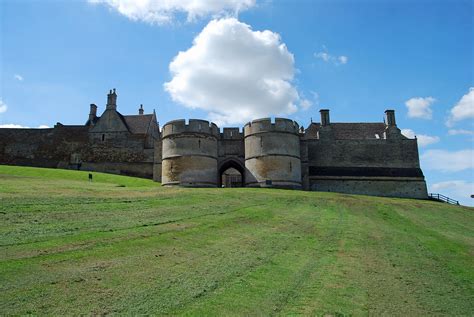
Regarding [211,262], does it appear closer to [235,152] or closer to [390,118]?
[235,152]

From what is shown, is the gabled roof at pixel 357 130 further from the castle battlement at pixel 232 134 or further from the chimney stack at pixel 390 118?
the castle battlement at pixel 232 134

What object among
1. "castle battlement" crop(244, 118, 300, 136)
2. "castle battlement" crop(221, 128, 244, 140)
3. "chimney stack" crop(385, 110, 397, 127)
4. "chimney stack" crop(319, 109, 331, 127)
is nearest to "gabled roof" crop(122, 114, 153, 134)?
"castle battlement" crop(221, 128, 244, 140)

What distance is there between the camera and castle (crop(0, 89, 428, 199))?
3272cm

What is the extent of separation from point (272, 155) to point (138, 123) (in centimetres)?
2355

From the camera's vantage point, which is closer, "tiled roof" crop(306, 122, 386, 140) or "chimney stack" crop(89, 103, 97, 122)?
"tiled roof" crop(306, 122, 386, 140)

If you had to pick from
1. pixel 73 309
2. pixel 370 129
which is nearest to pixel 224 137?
pixel 370 129

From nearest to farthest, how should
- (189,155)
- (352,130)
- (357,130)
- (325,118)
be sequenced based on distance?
1. (189,155)
2. (325,118)
3. (352,130)
4. (357,130)

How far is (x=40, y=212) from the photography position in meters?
12.7

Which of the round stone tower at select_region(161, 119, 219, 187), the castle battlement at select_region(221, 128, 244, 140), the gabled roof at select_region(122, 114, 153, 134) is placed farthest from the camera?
the gabled roof at select_region(122, 114, 153, 134)

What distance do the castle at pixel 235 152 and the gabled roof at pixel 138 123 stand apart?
12cm

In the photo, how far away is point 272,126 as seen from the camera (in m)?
33.0

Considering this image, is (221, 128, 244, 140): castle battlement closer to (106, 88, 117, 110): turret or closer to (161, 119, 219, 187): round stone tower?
(161, 119, 219, 187): round stone tower

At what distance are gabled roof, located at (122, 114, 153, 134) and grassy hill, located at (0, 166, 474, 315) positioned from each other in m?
32.2

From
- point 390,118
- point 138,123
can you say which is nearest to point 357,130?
point 390,118
